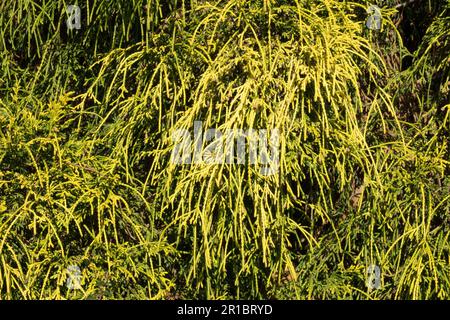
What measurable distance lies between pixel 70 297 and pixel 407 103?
130 cm

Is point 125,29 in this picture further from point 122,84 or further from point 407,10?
point 407,10

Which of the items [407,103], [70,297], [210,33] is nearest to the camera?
[70,297]

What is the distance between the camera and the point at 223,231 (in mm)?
2152

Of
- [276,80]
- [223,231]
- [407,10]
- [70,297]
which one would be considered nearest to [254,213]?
[223,231]

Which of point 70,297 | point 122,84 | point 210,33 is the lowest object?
point 70,297

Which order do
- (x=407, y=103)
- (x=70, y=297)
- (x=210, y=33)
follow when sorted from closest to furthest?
1. (x=70, y=297)
2. (x=210, y=33)
3. (x=407, y=103)

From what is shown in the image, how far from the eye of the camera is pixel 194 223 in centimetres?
212

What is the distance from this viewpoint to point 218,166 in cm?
215

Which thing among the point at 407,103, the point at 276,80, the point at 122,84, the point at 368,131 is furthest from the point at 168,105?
Answer: the point at 407,103

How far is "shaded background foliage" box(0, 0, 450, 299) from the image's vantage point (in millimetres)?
2164

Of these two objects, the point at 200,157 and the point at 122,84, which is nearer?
the point at 200,157

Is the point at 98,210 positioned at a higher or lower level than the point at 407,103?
lower

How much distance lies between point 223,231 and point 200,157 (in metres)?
0.23

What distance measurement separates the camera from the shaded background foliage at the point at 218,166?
2.16 metres
